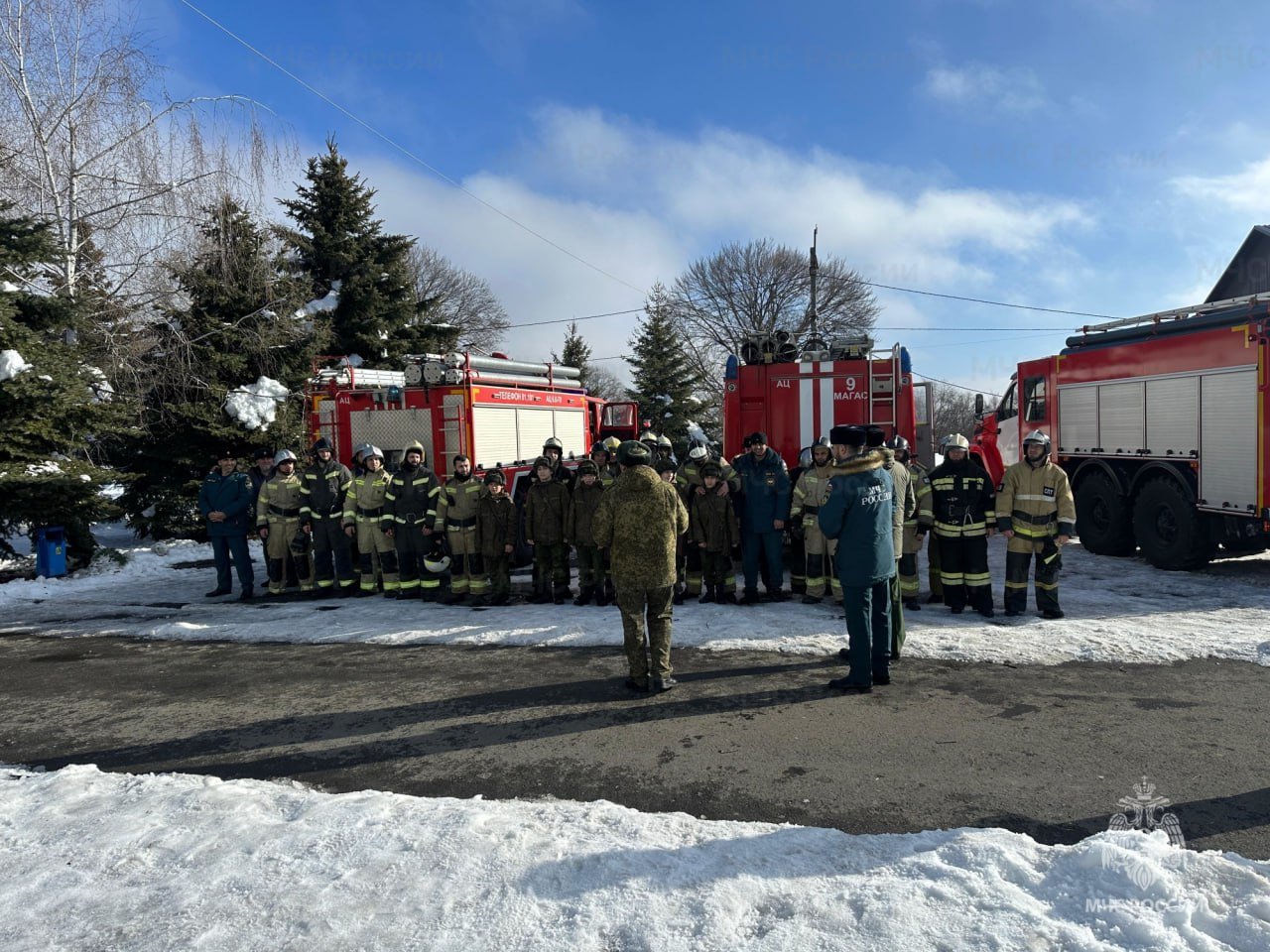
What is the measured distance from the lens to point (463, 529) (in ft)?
28.2

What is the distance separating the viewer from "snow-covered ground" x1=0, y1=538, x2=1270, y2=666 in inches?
242

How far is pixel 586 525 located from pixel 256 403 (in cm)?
807

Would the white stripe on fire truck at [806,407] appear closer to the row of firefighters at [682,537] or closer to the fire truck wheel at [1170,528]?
the row of firefighters at [682,537]

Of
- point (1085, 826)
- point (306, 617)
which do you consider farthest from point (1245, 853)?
point (306, 617)

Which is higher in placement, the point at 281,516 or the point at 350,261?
the point at 350,261

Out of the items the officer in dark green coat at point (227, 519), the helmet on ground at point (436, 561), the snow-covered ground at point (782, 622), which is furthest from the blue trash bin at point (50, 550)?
the helmet on ground at point (436, 561)

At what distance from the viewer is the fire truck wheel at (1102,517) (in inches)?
398

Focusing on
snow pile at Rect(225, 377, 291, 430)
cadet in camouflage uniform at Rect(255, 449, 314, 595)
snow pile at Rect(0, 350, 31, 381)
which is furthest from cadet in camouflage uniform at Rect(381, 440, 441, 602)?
snow pile at Rect(225, 377, 291, 430)

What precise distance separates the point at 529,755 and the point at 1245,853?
3.33 meters

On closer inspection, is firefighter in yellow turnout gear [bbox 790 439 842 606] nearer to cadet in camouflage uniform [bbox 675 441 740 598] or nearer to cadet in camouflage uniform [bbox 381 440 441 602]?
cadet in camouflage uniform [bbox 675 441 740 598]

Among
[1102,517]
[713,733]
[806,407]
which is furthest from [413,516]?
[1102,517]

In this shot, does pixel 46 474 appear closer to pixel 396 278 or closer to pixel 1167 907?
pixel 396 278

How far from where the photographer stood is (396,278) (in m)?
19.7

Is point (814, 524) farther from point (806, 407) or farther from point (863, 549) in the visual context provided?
point (806, 407)
